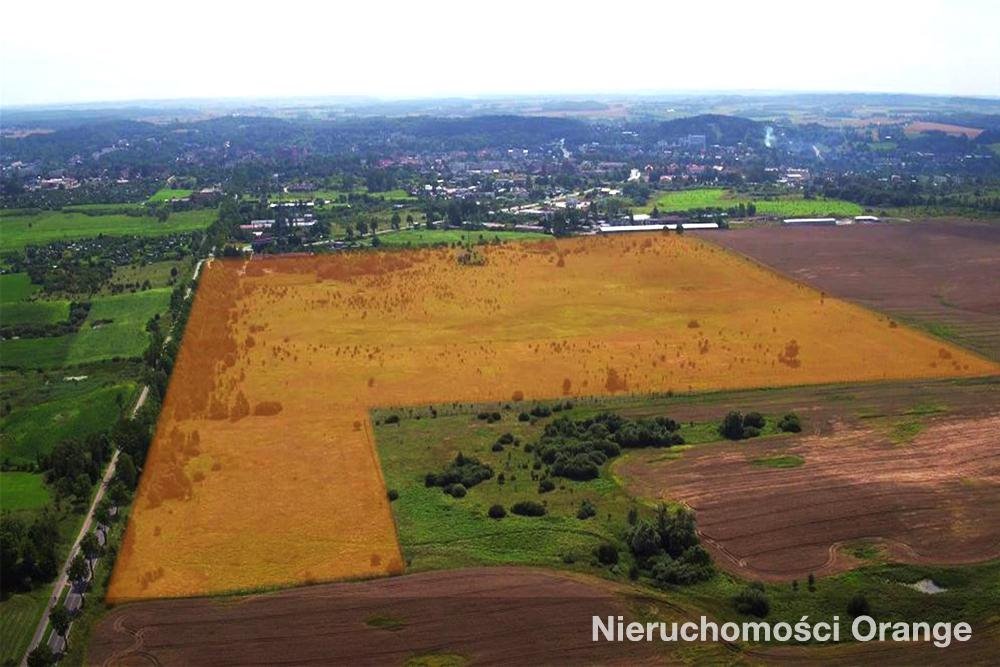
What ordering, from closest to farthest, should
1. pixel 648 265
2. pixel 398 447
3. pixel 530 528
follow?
pixel 530 528 < pixel 398 447 < pixel 648 265

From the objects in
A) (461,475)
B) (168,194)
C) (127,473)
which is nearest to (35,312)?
(127,473)

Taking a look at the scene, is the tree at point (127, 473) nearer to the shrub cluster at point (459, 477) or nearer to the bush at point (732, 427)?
the shrub cluster at point (459, 477)

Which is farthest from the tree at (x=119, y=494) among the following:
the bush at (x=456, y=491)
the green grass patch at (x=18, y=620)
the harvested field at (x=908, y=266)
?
the harvested field at (x=908, y=266)

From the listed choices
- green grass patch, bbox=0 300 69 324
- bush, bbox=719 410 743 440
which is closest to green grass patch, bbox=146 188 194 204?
green grass patch, bbox=0 300 69 324

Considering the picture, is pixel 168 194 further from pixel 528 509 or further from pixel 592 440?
pixel 528 509

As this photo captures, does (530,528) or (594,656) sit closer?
(594,656)

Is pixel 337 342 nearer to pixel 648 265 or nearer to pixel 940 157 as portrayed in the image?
pixel 648 265

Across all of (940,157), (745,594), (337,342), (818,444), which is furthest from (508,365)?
(940,157)

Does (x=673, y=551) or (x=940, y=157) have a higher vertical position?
(x=940, y=157)
